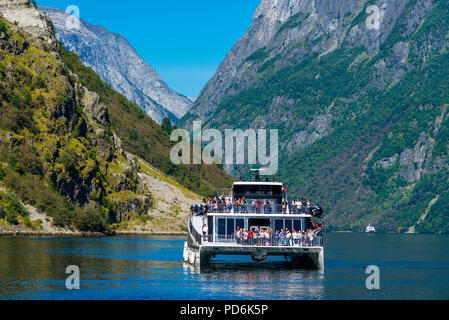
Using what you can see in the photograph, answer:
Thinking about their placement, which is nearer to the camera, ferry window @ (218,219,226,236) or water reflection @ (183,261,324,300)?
water reflection @ (183,261,324,300)

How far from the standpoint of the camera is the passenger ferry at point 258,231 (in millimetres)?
89000

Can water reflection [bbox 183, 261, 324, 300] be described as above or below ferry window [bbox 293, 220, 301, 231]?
below

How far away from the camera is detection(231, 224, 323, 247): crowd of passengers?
292 feet

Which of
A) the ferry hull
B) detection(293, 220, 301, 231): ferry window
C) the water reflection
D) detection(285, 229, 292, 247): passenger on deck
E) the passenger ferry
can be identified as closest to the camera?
the water reflection

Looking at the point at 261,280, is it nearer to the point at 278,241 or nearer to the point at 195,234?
the point at 278,241

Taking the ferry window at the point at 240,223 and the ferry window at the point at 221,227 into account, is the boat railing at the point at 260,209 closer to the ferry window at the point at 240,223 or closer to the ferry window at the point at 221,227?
the ferry window at the point at 240,223

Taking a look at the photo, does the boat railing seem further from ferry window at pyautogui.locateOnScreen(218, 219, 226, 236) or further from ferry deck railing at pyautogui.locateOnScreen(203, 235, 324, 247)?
ferry deck railing at pyautogui.locateOnScreen(203, 235, 324, 247)

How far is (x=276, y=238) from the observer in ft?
294

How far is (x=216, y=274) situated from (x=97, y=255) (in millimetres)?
36847

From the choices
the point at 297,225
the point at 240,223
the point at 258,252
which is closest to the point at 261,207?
the point at 240,223

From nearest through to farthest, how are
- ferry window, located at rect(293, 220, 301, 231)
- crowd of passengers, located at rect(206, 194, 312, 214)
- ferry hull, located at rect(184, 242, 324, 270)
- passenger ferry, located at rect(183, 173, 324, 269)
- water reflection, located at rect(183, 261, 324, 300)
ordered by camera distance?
water reflection, located at rect(183, 261, 324, 300) < ferry hull, located at rect(184, 242, 324, 270) < passenger ferry, located at rect(183, 173, 324, 269) < ferry window, located at rect(293, 220, 301, 231) < crowd of passengers, located at rect(206, 194, 312, 214)

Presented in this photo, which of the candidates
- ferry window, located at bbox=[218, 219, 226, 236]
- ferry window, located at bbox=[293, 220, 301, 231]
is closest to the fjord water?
ferry window, located at bbox=[218, 219, 226, 236]

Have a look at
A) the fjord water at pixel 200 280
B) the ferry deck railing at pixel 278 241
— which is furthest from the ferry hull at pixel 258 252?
the fjord water at pixel 200 280

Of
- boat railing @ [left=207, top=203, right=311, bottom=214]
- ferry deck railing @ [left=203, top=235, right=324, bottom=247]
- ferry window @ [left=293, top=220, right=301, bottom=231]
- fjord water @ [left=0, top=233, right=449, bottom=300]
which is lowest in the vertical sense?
fjord water @ [left=0, top=233, right=449, bottom=300]
